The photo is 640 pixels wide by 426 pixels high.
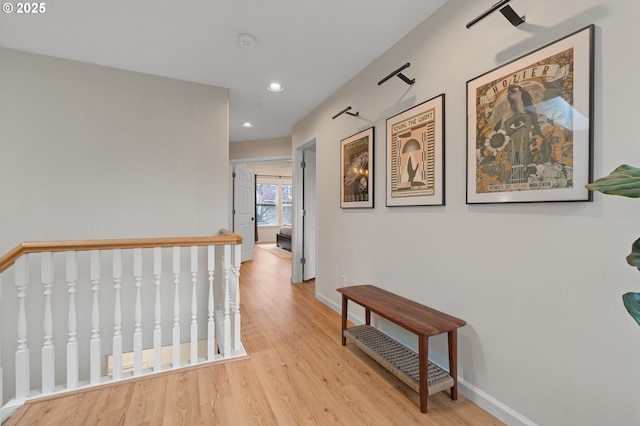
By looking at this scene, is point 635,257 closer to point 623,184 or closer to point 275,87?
point 623,184

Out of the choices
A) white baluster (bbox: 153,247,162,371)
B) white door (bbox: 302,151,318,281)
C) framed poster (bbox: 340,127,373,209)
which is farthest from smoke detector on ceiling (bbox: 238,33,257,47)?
white door (bbox: 302,151,318,281)

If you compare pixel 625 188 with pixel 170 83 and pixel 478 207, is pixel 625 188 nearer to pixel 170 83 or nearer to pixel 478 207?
pixel 478 207

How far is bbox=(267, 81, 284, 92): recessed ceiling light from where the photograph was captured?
3.07 metres

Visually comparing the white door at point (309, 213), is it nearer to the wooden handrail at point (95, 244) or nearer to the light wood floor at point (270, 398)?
the light wood floor at point (270, 398)

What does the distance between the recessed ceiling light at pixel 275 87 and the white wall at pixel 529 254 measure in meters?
1.22

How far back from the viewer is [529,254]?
1.41m

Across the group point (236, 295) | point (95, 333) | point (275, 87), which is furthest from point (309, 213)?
point (95, 333)

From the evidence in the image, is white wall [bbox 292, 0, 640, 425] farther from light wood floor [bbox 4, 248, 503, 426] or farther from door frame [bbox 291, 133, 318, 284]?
door frame [bbox 291, 133, 318, 284]

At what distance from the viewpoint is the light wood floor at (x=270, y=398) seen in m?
1.56

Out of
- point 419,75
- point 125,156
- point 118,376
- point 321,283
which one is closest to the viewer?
point 118,376

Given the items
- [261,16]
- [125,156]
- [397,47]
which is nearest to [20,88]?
[125,156]

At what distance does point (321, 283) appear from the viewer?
11.8 feet

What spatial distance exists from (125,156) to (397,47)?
9.13 feet

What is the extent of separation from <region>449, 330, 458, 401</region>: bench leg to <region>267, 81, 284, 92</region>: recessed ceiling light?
2860 millimetres
